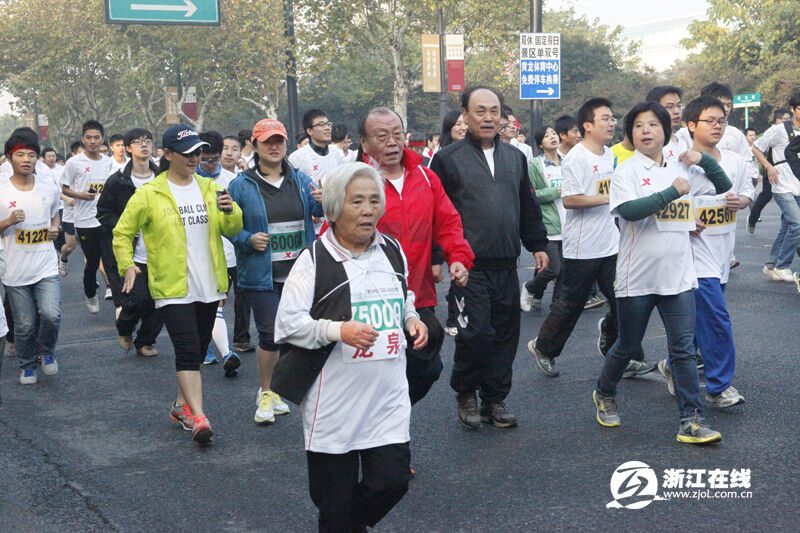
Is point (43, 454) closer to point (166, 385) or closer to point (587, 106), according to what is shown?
point (166, 385)

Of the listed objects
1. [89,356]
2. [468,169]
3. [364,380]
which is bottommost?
[89,356]

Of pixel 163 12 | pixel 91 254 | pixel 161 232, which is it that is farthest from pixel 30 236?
pixel 163 12

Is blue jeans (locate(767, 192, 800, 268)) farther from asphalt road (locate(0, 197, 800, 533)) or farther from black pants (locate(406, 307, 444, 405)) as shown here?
black pants (locate(406, 307, 444, 405))

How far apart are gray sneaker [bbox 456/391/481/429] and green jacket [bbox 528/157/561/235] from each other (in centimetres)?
425

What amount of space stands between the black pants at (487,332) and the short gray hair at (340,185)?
2.07 m

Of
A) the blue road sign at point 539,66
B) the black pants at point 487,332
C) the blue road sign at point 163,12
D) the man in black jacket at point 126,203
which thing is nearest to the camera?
the black pants at point 487,332

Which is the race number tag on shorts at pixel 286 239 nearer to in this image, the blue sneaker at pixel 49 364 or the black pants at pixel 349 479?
the black pants at pixel 349 479

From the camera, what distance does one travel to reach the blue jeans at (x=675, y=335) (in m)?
5.26

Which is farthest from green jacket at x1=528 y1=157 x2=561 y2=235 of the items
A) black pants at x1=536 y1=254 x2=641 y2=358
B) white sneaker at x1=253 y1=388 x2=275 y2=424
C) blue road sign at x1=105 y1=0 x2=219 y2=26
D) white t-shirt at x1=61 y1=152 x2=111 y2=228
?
blue road sign at x1=105 y1=0 x2=219 y2=26

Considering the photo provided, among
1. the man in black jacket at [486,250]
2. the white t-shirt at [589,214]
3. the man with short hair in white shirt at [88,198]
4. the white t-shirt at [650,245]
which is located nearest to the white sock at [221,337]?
the man in black jacket at [486,250]

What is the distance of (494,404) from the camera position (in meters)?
5.89

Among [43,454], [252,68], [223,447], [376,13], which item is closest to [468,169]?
[223,447]

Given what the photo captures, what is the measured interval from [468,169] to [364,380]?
243 centimetres

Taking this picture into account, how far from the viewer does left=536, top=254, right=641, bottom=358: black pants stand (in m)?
6.87
